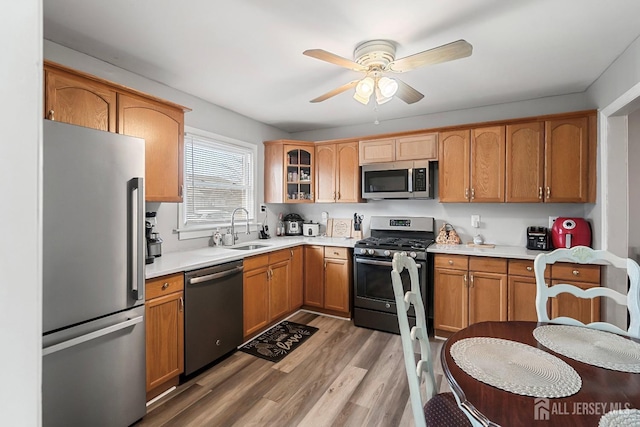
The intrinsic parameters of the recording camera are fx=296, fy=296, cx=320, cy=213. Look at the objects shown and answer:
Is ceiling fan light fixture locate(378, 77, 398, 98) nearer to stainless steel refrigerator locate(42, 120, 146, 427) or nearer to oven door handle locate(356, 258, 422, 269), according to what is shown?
stainless steel refrigerator locate(42, 120, 146, 427)

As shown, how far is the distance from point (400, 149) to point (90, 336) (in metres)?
3.27

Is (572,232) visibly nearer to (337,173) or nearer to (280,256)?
(337,173)

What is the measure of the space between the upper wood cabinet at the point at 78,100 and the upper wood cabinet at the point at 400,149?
2637 mm

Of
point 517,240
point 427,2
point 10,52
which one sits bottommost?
point 517,240

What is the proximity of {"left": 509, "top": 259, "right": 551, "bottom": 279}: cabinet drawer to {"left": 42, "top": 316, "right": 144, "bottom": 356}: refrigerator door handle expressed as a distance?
3074mm

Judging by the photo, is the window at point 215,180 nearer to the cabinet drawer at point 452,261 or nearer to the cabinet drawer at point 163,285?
the cabinet drawer at point 163,285

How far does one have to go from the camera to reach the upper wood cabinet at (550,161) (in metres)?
2.76

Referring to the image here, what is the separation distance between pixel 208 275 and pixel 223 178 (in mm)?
1466

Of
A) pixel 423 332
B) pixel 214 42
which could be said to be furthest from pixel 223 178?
pixel 423 332

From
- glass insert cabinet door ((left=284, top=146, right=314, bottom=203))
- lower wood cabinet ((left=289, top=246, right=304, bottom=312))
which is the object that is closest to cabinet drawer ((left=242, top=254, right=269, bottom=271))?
lower wood cabinet ((left=289, top=246, right=304, bottom=312))

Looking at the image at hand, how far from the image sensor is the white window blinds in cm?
310

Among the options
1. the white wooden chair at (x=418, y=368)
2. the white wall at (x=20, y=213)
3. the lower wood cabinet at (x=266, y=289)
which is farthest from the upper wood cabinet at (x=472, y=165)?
the white wall at (x=20, y=213)

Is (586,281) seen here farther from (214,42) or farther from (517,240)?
(214,42)

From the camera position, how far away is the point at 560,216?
10.2 ft
